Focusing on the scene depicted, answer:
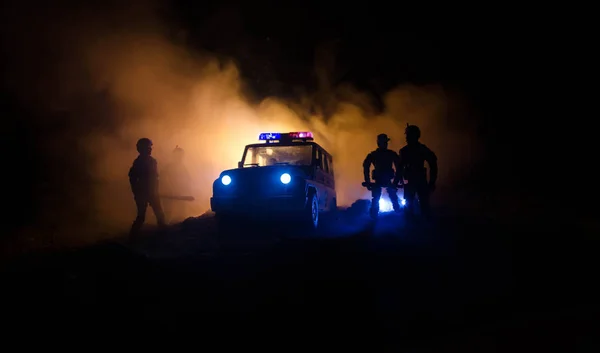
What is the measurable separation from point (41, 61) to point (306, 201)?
9708 mm

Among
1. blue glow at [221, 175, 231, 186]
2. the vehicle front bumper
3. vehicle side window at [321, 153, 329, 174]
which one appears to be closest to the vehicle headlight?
the vehicle front bumper

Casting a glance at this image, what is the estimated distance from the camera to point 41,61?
12.5 metres

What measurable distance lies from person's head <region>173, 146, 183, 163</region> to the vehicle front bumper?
6.73m

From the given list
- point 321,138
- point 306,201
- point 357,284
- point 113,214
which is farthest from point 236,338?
point 321,138

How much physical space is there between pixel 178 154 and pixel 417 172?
29.2ft

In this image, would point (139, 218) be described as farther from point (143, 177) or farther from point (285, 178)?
point (285, 178)

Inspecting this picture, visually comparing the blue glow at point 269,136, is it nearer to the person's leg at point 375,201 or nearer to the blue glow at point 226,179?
the blue glow at point 226,179

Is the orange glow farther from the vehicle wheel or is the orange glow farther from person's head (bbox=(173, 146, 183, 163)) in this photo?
the vehicle wheel

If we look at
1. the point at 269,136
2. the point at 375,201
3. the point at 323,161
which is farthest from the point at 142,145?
the point at 375,201

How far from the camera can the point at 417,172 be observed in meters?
7.29

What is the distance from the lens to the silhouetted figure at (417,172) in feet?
23.9

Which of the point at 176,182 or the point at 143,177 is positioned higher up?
the point at 176,182

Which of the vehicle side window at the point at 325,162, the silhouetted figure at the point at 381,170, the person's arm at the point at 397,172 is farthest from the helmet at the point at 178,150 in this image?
the person's arm at the point at 397,172

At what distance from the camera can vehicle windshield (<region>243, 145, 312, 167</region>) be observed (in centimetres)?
935
